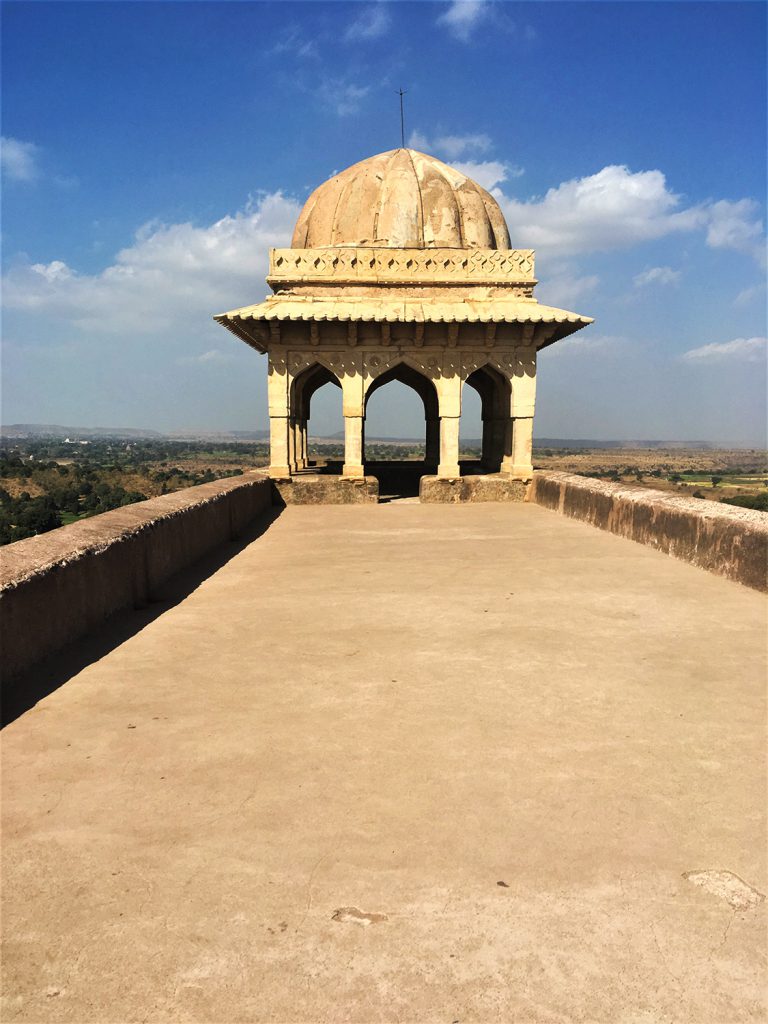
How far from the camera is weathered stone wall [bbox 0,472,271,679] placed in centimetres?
345

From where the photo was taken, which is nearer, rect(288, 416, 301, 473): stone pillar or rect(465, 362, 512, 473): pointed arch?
rect(288, 416, 301, 473): stone pillar

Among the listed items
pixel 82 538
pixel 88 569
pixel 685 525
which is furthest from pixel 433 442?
pixel 88 569

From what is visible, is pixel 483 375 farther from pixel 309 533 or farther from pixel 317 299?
pixel 309 533

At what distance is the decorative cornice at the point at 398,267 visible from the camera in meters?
13.2

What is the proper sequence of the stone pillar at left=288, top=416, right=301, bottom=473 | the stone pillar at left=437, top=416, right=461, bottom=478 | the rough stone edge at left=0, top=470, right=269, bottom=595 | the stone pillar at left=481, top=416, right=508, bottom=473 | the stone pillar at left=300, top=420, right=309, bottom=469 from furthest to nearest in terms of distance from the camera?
the stone pillar at left=300, top=420, right=309, bottom=469
the stone pillar at left=481, top=416, right=508, bottom=473
the stone pillar at left=288, top=416, right=301, bottom=473
the stone pillar at left=437, top=416, right=461, bottom=478
the rough stone edge at left=0, top=470, right=269, bottom=595

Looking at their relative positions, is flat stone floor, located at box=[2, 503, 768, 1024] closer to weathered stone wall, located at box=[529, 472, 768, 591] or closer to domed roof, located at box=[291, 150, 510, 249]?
weathered stone wall, located at box=[529, 472, 768, 591]

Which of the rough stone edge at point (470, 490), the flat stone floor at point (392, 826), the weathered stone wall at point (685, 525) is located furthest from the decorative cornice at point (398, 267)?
the flat stone floor at point (392, 826)

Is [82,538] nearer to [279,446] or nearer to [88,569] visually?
[88,569]

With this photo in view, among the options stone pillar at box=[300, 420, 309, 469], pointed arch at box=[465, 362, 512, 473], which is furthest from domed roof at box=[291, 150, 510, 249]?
stone pillar at box=[300, 420, 309, 469]

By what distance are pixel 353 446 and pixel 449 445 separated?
1889 millimetres

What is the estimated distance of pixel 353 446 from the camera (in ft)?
43.1

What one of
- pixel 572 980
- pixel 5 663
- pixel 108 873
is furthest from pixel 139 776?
pixel 572 980

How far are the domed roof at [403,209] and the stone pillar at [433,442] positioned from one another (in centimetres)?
434

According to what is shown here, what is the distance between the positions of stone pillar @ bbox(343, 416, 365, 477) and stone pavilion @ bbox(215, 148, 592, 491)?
27 millimetres
